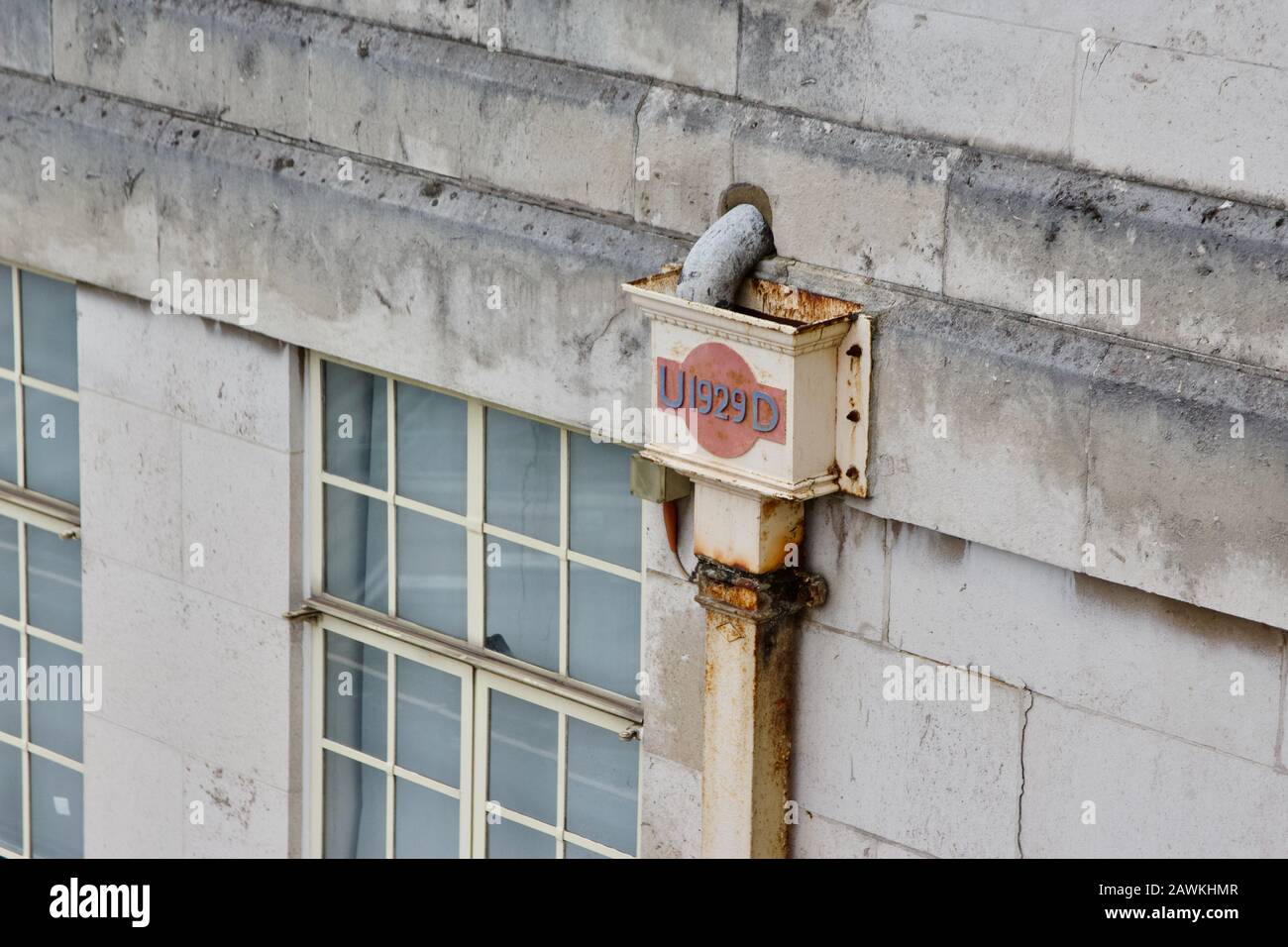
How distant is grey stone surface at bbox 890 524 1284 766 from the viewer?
761cm

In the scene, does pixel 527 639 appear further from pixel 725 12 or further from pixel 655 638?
pixel 725 12

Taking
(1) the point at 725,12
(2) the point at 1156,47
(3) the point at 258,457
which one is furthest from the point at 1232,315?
(3) the point at 258,457

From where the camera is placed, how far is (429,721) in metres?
10.4

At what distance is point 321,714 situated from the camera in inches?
418

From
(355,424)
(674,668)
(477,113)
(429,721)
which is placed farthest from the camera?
(429,721)

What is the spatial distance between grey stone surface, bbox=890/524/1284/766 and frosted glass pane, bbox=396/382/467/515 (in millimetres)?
2231

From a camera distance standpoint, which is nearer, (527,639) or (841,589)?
(841,589)

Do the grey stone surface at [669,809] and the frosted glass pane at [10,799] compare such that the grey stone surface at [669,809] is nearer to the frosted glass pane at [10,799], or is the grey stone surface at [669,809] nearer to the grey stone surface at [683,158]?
the grey stone surface at [683,158]

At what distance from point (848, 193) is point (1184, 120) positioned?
1236 mm

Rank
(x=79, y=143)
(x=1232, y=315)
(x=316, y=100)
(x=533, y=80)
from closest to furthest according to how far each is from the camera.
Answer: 1. (x=1232, y=315)
2. (x=533, y=80)
3. (x=316, y=100)
4. (x=79, y=143)

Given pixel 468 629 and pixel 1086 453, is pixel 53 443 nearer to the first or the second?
pixel 468 629

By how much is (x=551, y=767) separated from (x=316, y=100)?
9.32ft

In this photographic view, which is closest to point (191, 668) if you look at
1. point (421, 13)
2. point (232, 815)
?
point (232, 815)

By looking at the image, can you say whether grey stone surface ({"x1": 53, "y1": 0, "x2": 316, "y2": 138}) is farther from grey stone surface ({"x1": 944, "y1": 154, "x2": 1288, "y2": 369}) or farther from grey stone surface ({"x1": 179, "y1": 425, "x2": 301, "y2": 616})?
grey stone surface ({"x1": 944, "y1": 154, "x2": 1288, "y2": 369})
